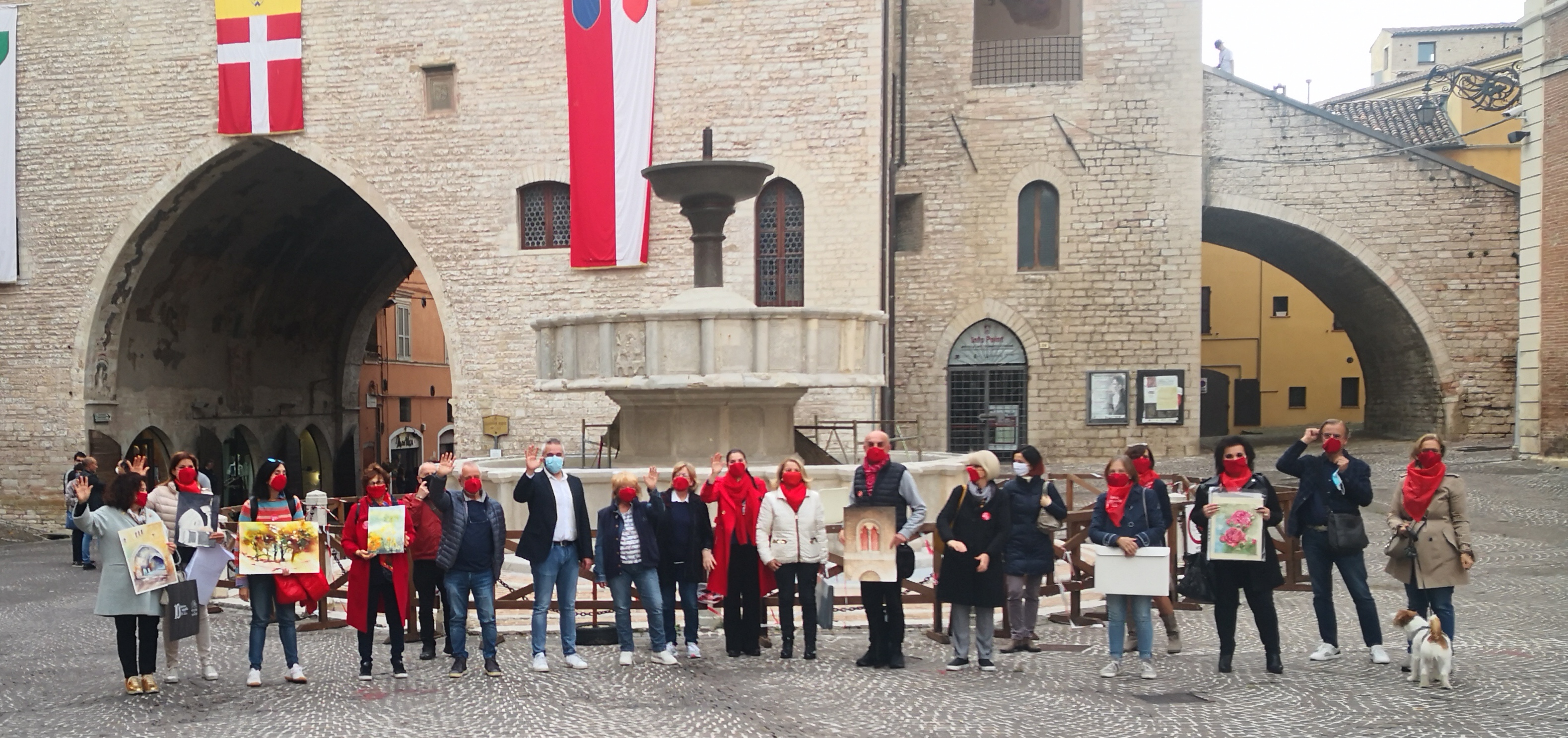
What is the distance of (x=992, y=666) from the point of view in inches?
292

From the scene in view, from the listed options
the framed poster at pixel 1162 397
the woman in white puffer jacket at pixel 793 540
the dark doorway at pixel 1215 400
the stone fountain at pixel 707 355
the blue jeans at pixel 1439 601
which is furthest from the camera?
the dark doorway at pixel 1215 400

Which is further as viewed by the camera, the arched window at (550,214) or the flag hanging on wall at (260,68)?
the flag hanging on wall at (260,68)

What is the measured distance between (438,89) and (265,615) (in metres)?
15.7

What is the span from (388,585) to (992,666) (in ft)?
11.3

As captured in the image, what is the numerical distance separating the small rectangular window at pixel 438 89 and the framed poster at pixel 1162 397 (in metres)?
12.2

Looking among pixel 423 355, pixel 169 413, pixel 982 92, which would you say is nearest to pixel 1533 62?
pixel 982 92

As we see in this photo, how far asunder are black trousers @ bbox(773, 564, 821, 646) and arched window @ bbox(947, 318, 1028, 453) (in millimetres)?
14300

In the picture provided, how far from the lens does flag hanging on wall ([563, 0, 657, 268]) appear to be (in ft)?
67.6

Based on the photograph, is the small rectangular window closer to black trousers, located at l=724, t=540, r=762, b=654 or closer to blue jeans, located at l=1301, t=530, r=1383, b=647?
black trousers, located at l=724, t=540, r=762, b=654

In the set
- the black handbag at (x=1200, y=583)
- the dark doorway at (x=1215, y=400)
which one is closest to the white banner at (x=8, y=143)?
the black handbag at (x=1200, y=583)

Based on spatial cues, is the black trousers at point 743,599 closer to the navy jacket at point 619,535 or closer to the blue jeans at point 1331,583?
the navy jacket at point 619,535

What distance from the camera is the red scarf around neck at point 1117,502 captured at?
7.30 m

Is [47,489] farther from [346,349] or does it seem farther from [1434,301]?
[1434,301]

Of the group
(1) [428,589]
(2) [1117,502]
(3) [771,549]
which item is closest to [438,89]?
(1) [428,589]
